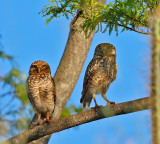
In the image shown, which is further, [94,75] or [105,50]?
[105,50]

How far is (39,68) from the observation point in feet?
18.2

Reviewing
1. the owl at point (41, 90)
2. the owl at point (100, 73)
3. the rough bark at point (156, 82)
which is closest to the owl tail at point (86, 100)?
the owl at point (100, 73)

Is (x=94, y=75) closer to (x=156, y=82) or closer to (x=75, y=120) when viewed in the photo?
(x=75, y=120)

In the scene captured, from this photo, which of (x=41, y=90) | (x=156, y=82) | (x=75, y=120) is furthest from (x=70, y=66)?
(x=156, y=82)

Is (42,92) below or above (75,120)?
above

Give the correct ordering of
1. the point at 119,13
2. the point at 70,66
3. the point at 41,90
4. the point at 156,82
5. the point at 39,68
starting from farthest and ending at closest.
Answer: the point at 70,66 → the point at 39,68 → the point at 41,90 → the point at 119,13 → the point at 156,82

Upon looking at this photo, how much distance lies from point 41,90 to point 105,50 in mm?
1417

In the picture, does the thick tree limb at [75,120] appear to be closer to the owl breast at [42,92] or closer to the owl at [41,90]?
the owl at [41,90]

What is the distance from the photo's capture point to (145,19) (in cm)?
366

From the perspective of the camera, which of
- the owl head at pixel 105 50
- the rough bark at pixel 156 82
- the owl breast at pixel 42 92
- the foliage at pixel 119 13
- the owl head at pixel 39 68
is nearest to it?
the rough bark at pixel 156 82

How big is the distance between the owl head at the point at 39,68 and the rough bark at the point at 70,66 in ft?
0.67

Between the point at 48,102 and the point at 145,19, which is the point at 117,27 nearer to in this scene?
the point at 145,19

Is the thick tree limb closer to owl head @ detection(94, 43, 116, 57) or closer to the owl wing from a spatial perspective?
the owl wing

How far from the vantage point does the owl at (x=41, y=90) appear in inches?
210
